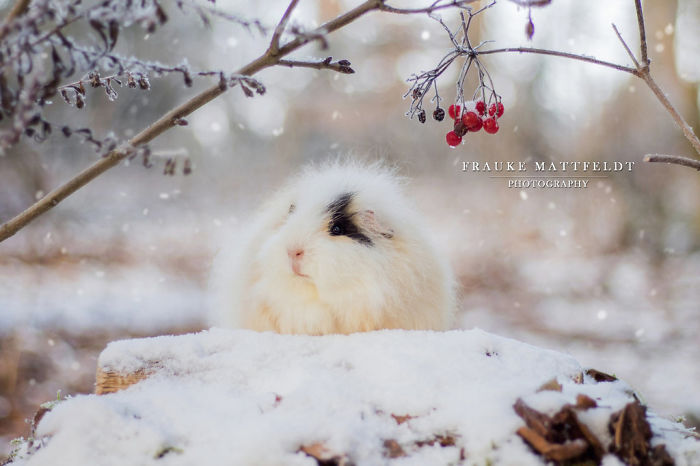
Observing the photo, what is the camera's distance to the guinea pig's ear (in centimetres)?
183

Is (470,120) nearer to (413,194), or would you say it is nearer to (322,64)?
(322,64)

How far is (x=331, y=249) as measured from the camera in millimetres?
1727

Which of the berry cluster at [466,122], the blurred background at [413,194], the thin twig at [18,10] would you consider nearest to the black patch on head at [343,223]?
the berry cluster at [466,122]

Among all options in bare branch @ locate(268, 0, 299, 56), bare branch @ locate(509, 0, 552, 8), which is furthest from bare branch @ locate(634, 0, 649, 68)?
bare branch @ locate(268, 0, 299, 56)

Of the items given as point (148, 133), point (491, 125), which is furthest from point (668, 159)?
point (148, 133)

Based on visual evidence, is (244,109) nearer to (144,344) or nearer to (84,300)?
(84,300)

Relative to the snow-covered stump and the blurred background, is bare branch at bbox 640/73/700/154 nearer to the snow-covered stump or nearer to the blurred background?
the snow-covered stump

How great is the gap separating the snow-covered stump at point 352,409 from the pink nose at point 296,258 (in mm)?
383

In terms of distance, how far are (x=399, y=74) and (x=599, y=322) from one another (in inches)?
188

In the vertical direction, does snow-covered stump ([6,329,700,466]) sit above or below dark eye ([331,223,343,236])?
below

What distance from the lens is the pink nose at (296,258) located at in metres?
1.73

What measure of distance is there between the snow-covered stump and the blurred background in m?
3.87

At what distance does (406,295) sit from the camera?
1.78 m

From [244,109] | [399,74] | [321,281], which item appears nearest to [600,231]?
[399,74]
